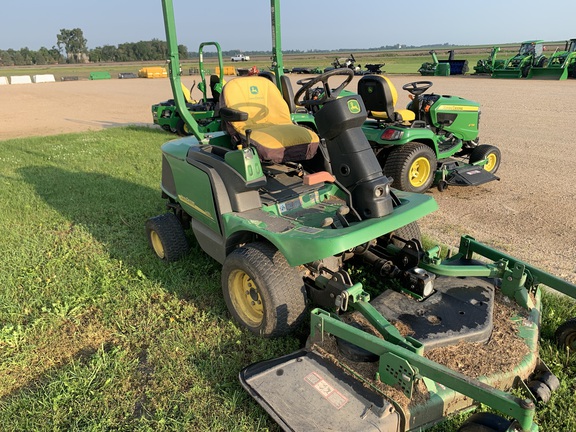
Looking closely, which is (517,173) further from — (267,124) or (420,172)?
(267,124)

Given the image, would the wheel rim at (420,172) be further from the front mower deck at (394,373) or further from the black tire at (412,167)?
the front mower deck at (394,373)

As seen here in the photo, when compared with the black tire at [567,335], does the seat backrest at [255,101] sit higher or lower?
higher

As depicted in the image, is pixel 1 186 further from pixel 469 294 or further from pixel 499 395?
pixel 499 395

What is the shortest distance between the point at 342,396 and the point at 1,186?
6149mm

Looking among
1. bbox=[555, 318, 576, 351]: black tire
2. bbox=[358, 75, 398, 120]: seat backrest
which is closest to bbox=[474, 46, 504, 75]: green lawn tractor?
bbox=[358, 75, 398, 120]: seat backrest

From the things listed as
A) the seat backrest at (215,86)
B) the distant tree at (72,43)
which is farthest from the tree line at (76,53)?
the seat backrest at (215,86)

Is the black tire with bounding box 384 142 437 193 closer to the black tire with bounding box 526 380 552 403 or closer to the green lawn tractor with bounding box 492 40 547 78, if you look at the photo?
the black tire with bounding box 526 380 552 403

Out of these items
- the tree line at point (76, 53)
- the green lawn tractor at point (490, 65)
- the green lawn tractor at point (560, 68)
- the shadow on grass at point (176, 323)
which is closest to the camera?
the shadow on grass at point (176, 323)

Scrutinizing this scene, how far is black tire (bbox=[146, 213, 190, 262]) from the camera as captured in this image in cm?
379

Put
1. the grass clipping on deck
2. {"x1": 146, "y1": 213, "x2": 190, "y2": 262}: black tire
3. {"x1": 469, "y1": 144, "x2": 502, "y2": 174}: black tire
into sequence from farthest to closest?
{"x1": 469, "y1": 144, "x2": 502, "y2": 174}: black tire, {"x1": 146, "y1": 213, "x2": 190, "y2": 262}: black tire, the grass clipping on deck

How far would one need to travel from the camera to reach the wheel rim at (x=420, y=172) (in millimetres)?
5535

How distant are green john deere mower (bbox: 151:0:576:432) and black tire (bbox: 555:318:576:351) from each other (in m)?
0.01

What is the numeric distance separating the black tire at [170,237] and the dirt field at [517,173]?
243 cm

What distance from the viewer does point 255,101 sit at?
3793 mm
